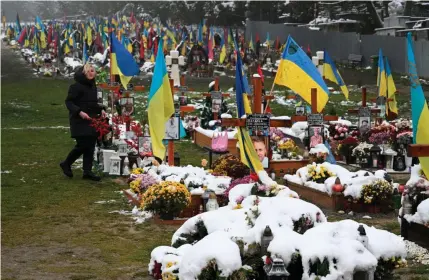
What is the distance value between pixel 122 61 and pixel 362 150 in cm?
569

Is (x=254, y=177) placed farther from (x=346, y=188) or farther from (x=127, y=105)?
(x=127, y=105)

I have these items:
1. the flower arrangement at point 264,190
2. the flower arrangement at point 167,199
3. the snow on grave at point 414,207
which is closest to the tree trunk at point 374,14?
the flower arrangement at point 167,199

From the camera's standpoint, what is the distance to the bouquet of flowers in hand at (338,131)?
21688 mm

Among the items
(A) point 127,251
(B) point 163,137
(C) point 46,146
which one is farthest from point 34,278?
(C) point 46,146

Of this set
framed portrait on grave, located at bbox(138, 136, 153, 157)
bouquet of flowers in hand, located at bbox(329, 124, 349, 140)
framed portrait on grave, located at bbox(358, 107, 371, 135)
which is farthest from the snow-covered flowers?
framed portrait on grave, located at bbox(138, 136, 153, 157)

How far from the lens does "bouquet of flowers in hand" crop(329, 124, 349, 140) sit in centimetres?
2169

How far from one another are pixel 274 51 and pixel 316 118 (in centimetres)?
4346

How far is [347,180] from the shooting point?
14953 mm

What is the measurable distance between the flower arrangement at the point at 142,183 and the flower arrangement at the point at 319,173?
2411mm

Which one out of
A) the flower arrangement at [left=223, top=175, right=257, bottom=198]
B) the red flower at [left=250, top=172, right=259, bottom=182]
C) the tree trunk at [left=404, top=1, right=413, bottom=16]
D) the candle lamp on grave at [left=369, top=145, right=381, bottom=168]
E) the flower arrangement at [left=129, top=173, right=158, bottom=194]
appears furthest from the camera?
the tree trunk at [left=404, top=1, right=413, bottom=16]

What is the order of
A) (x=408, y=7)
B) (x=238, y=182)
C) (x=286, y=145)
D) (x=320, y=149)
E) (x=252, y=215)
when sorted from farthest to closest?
(x=408, y=7), (x=286, y=145), (x=320, y=149), (x=238, y=182), (x=252, y=215)

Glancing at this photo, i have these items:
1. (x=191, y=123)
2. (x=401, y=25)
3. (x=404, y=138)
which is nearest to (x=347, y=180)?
(x=404, y=138)

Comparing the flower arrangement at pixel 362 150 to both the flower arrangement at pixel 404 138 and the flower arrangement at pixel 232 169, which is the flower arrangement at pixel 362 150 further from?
the flower arrangement at pixel 232 169

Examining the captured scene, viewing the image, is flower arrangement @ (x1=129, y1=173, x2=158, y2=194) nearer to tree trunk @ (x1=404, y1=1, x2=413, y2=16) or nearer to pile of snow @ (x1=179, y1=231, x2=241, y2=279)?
pile of snow @ (x1=179, y1=231, x2=241, y2=279)
